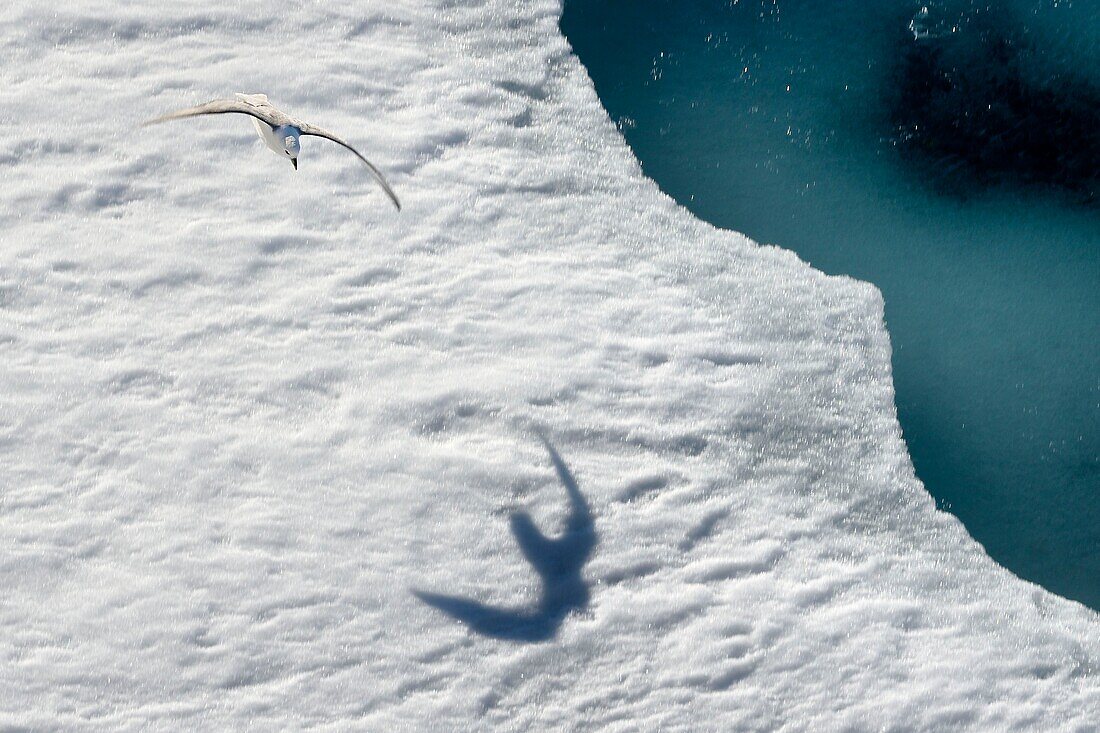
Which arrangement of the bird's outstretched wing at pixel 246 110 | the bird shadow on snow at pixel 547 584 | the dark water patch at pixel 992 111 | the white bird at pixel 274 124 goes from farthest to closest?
the dark water patch at pixel 992 111
the bird shadow on snow at pixel 547 584
the white bird at pixel 274 124
the bird's outstretched wing at pixel 246 110

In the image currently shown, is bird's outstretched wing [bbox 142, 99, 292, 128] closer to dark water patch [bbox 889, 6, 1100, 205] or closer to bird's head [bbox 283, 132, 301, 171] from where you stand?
bird's head [bbox 283, 132, 301, 171]

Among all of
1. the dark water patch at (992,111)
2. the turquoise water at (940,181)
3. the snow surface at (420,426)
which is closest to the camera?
the snow surface at (420,426)

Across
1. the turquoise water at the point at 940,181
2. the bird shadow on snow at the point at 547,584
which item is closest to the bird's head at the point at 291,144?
the bird shadow on snow at the point at 547,584

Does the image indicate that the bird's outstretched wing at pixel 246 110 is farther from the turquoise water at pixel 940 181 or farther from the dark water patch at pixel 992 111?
the dark water patch at pixel 992 111

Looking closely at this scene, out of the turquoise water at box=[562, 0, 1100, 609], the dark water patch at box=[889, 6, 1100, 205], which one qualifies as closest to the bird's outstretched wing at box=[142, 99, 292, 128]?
the turquoise water at box=[562, 0, 1100, 609]

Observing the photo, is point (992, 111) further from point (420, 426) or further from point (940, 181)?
point (420, 426)

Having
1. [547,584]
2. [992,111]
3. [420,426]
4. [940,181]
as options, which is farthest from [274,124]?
[992,111]

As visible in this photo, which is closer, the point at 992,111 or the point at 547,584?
the point at 547,584
